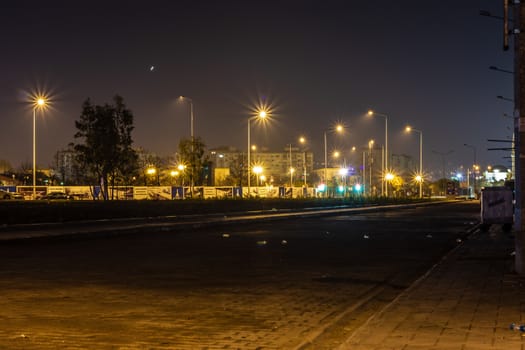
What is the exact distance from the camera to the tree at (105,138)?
62641 mm

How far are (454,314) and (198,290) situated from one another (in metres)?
4.96

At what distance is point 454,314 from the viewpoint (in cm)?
1014

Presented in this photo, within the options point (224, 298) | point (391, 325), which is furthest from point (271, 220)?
point (391, 325)

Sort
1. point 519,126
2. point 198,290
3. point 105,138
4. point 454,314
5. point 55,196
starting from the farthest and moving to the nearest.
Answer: point 55,196
point 105,138
point 519,126
point 198,290
point 454,314

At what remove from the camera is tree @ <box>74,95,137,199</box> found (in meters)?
62.6

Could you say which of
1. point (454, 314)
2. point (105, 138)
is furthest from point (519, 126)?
point (105, 138)

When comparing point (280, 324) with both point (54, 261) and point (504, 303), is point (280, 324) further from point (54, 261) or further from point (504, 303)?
point (54, 261)

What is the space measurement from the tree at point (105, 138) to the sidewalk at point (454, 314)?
49389 millimetres

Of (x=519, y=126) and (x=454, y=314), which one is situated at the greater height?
(x=519, y=126)

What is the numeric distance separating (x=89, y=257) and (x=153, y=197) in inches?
2303

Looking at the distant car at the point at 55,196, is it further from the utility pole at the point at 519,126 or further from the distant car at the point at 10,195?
the utility pole at the point at 519,126

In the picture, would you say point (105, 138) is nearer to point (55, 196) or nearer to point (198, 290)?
point (55, 196)

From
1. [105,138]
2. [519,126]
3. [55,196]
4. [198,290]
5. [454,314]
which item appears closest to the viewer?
[454,314]

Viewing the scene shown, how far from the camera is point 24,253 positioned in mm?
21141
